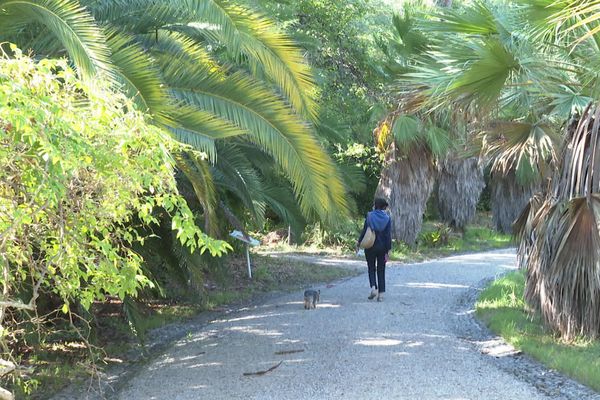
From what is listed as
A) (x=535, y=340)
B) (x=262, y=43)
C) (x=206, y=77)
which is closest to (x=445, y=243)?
(x=535, y=340)

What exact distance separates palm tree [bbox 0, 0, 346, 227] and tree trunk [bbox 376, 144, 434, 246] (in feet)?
40.2

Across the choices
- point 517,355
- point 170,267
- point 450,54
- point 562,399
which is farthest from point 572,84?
point 170,267

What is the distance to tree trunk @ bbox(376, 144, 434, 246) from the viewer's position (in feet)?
65.8

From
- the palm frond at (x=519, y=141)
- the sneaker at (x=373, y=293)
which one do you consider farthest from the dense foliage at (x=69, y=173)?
the sneaker at (x=373, y=293)

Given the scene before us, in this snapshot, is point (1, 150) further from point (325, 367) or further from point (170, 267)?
point (170, 267)

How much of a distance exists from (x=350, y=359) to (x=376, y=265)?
4138mm

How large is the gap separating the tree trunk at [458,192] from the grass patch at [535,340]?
1273cm

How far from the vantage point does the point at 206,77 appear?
24.7 ft

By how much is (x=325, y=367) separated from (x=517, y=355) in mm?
2092

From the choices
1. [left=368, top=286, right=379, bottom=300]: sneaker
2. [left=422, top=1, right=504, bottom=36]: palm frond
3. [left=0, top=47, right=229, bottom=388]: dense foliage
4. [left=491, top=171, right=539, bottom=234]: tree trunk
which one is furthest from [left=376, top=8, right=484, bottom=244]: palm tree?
[left=0, top=47, right=229, bottom=388]: dense foliage

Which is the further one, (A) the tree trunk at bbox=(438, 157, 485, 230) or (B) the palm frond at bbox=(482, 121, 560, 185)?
(A) the tree trunk at bbox=(438, 157, 485, 230)

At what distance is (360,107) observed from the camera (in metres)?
13.8

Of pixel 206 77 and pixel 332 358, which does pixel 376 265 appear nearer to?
pixel 332 358

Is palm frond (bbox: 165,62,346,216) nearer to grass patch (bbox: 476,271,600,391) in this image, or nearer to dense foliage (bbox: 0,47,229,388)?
dense foliage (bbox: 0,47,229,388)
